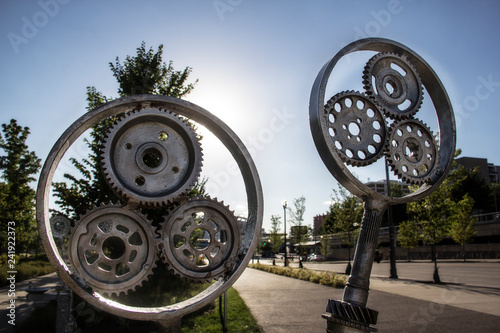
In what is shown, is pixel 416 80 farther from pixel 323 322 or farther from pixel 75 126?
pixel 323 322

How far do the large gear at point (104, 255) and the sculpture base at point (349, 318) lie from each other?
1913 mm

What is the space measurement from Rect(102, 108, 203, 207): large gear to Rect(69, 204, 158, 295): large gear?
19 centimetres

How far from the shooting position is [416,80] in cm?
481

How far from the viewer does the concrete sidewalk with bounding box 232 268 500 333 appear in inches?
341

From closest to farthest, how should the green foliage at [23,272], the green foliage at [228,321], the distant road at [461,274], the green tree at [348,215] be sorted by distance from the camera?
the green foliage at [228,321]
the distant road at [461,274]
the green foliage at [23,272]
the green tree at [348,215]

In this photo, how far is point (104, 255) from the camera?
3195 millimetres

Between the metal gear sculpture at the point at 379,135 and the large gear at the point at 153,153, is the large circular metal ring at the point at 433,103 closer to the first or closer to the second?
the metal gear sculpture at the point at 379,135

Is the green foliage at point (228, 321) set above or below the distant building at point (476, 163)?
below

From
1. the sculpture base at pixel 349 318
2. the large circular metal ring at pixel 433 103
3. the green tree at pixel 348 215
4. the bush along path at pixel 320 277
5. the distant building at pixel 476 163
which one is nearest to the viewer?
the sculpture base at pixel 349 318

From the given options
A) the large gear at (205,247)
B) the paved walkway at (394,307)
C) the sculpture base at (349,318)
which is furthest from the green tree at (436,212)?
the large gear at (205,247)

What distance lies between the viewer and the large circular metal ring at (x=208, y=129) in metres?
3.12

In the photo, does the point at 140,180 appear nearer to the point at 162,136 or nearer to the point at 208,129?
the point at 162,136

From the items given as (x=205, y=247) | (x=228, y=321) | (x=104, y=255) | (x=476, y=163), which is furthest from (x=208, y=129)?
(x=476, y=163)

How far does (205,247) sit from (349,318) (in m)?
1.62
